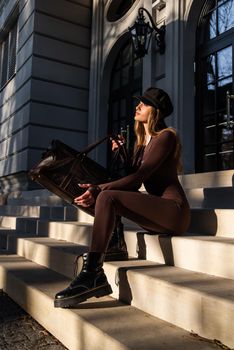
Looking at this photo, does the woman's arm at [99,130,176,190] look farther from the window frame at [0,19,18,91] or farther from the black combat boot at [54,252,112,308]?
the window frame at [0,19,18,91]

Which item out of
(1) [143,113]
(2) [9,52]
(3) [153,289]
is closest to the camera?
(3) [153,289]

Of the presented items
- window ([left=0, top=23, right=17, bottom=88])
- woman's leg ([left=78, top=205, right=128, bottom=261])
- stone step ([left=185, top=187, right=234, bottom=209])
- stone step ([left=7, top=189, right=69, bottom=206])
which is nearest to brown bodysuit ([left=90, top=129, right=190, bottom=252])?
woman's leg ([left=78, top=205, right=128, bottom=261])

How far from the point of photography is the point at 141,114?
9.65 feet

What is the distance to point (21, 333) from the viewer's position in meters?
2.57

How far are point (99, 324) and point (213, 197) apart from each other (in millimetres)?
1909

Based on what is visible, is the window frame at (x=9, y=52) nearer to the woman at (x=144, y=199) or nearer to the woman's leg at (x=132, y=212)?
the woman at (x=144, y=199)

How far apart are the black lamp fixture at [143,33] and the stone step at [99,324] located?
5150mm

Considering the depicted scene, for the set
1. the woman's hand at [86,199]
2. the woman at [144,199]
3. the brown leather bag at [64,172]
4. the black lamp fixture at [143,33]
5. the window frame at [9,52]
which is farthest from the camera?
the window frame at [9,52]

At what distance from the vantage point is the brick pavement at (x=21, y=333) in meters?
2.35

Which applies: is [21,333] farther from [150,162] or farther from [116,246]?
[150,162]

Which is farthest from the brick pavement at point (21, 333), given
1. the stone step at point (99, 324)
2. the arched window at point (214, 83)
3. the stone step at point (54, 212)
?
the arched window at point (214, 83)

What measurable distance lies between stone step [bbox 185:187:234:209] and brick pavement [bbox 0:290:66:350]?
1.86m

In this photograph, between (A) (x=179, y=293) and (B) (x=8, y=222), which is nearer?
(A) (x=179, y=293)

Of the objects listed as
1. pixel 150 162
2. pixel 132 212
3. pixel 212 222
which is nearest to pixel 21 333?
pixel 132 212
